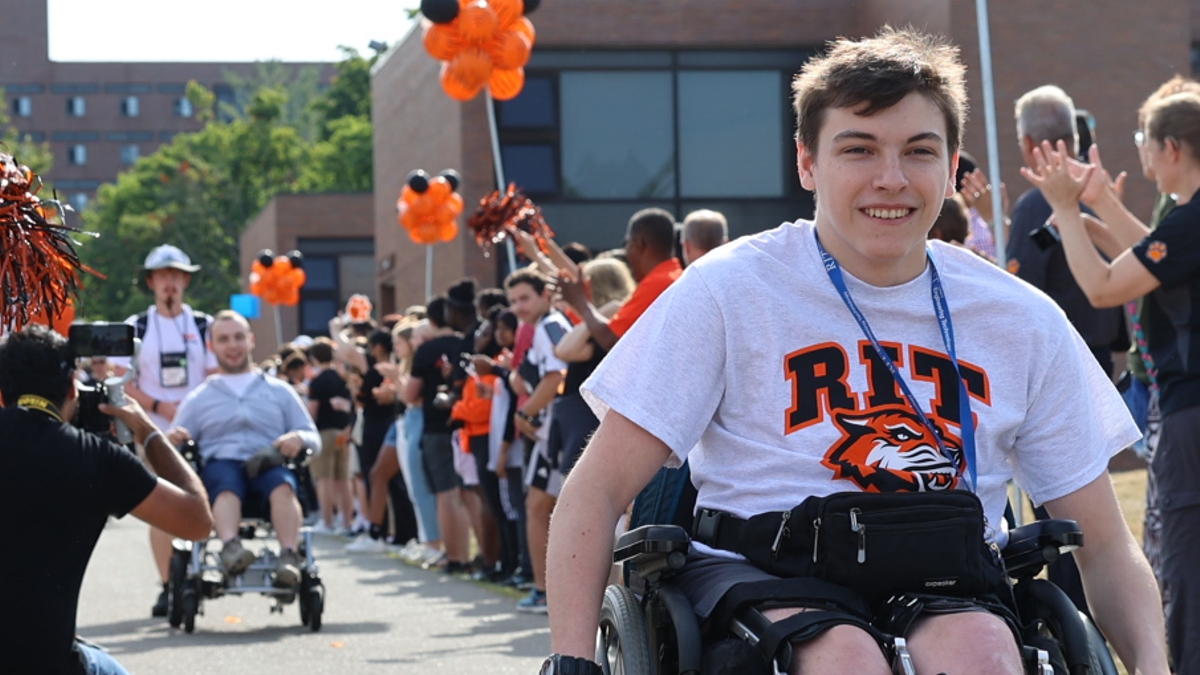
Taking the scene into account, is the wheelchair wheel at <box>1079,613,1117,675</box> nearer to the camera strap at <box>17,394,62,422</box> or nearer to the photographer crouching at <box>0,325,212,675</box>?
the photographer crouching at <box>0,325,212,675</box>

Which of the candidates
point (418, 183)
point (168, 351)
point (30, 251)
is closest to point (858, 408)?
point (30, 251)

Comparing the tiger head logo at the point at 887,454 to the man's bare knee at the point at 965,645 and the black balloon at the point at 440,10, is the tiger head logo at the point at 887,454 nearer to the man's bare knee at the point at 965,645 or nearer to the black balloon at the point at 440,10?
the man's bare knee at the point at 965,645

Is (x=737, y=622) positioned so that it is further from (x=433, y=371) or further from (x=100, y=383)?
(x=433, y=371)

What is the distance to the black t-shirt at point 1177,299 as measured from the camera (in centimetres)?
575

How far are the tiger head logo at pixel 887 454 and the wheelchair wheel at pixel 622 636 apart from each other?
0.44 m

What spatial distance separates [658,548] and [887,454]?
45 centimetres

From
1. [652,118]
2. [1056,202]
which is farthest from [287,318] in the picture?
[1056,202]

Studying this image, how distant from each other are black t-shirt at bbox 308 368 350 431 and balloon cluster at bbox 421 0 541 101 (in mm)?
5346

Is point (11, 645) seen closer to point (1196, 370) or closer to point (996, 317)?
point (996, 317)

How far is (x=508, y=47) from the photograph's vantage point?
14523 millimetres

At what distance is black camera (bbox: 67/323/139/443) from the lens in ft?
17.9

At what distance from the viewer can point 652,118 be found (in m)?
29.5

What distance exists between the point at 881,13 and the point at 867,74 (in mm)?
25981

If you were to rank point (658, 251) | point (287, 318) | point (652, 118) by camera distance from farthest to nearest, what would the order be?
point (287, 318)
point (652, 118)
point (658, 251)
